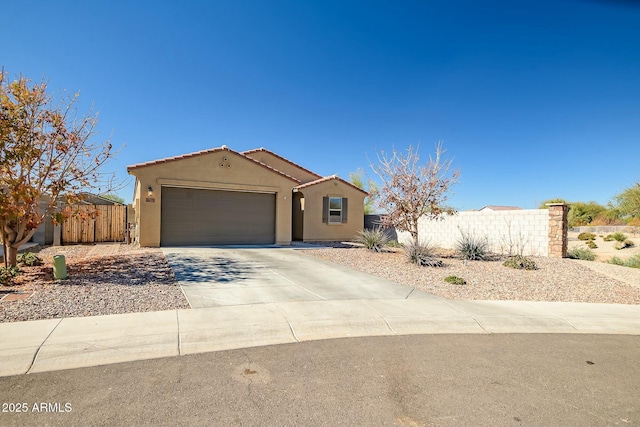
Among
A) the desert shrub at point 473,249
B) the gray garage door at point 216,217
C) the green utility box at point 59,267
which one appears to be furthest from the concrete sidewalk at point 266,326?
the gray garage door at point 216,217

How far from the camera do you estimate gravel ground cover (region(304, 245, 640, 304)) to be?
834 centimetres

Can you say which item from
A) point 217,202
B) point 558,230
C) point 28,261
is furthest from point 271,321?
point 558,230

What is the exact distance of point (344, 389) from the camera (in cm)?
373

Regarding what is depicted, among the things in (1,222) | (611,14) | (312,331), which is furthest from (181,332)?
(611,14)

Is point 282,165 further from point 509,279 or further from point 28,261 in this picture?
point 509,279

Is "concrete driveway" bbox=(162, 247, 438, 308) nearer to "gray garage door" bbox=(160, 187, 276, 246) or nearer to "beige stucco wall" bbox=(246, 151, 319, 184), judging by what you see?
"gray garage door" bbox=(160, 187, 276, 246)

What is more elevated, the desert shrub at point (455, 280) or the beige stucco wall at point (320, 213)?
the beige stucco wall at point (320, 213)

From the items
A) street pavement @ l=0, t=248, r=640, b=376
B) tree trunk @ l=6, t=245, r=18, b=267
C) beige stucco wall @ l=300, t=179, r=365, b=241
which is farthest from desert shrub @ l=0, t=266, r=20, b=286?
beige stucco wall @ l=300, t=179, r=365, b=241

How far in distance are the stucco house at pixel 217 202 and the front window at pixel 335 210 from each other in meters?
0.74

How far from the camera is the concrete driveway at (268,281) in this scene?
7.19 m

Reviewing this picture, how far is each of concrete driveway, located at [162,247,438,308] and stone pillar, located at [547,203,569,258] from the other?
8.60 m

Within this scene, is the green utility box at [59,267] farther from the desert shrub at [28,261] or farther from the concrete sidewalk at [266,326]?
the concrete sidewalk at [266,326]

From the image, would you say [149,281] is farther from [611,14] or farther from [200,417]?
[611,14]

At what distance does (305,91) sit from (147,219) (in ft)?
29.8
